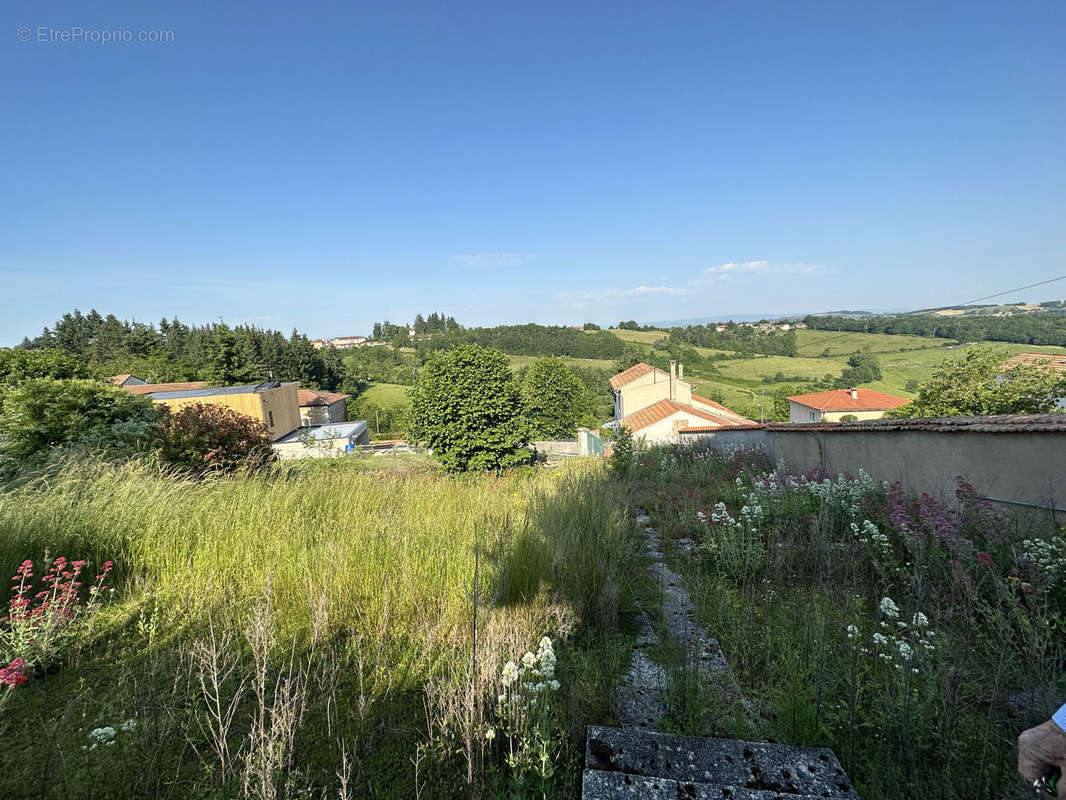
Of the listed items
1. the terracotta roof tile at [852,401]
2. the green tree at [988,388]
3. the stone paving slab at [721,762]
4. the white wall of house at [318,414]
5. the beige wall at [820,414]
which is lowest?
the beige wall at [820,414]

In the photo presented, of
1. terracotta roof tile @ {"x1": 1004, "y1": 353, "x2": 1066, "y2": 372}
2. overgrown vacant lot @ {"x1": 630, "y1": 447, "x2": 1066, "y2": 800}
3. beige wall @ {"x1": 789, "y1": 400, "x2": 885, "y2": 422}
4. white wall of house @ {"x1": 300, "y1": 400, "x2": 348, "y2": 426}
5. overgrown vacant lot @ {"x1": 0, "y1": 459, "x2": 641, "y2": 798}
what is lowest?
beige wall @ {"x1": 789, "y1": 400, "x2": 885, "y2": 422}

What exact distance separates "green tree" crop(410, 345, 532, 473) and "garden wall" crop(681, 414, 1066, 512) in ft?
→ 28.9

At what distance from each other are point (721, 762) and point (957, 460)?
6687 millimetres

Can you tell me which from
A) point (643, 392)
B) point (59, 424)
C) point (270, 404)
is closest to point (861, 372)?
point (643, 392)

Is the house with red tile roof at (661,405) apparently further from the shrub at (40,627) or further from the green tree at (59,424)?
the shrub at (40,627)

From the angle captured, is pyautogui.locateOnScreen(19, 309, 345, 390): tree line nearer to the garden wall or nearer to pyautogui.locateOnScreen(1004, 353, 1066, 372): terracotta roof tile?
the garden wall

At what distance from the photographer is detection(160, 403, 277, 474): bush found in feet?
23.9

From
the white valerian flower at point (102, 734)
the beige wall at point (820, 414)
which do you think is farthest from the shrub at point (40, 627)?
the beige wall at point (820, 414)

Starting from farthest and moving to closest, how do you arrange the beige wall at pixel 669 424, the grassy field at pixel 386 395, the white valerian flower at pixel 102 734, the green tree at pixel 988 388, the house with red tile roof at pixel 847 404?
the grassy field at pixel 386 395, the house with red tile roof at pixel 847 404, the beige wall at pixel 669 424, the green tree at pixel 988 388, the white valerian flower at pixel 102 734

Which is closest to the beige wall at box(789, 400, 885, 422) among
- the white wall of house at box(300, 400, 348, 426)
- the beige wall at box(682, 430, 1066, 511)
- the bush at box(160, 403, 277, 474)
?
the beige wall at box(682, 430, 1066, 511)

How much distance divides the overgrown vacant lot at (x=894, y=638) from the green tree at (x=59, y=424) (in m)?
9.30

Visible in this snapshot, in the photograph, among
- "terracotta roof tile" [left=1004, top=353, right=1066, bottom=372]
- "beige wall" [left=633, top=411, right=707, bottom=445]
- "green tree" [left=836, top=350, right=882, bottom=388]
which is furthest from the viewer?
"green tree" [left=836, top=350, right=882, bottom=388]

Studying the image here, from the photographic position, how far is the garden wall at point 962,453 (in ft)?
15.3

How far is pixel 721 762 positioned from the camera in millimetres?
1532
